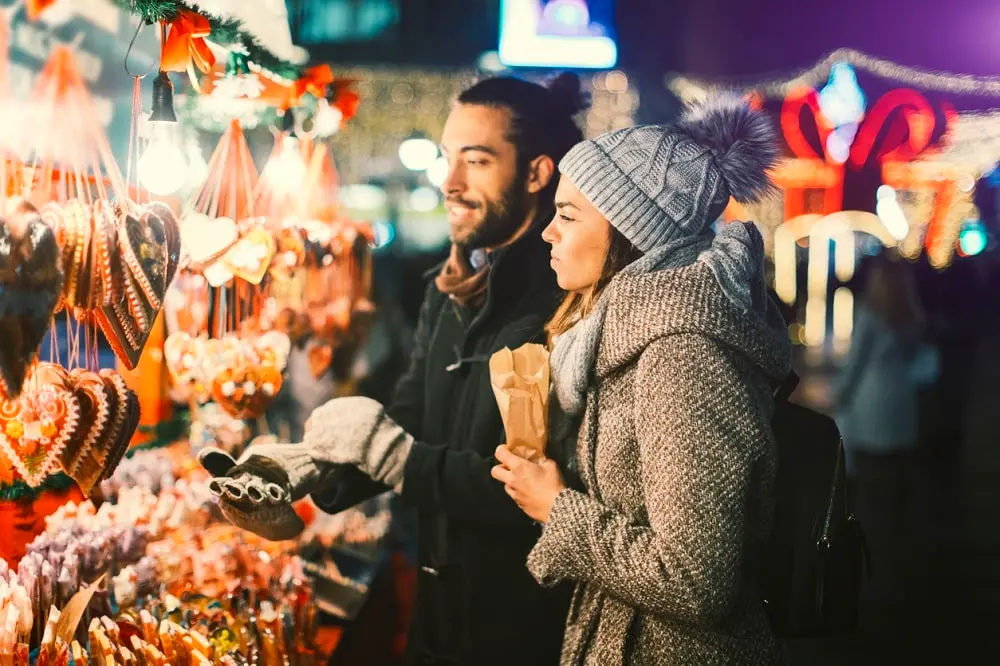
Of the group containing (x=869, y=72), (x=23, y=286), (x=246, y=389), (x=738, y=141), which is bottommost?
(x=246, y=389)

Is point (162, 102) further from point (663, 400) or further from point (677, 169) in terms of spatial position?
point (663, 400)

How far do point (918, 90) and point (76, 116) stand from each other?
2.55 metres

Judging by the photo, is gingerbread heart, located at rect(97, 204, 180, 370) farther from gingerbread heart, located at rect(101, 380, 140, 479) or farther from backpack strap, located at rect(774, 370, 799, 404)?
backpack strap, located at rect(774, 370, 799, 404)

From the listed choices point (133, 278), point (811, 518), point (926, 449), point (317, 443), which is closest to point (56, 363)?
point (133, 278)

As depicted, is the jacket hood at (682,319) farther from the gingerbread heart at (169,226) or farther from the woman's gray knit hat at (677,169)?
the gingerbread heart at (169,226)

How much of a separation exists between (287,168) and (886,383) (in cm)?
270

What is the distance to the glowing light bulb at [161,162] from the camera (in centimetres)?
221

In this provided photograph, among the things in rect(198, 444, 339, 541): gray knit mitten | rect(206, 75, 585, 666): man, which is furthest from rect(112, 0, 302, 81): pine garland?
rect(198, 444, 339, 541): gray knit mitten

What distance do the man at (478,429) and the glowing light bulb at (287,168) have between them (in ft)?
1.55

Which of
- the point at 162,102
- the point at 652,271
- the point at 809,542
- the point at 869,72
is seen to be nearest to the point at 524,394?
the point at 652,271

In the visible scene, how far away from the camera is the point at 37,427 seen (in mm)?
2080

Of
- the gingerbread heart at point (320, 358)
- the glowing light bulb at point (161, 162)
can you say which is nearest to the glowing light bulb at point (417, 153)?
the gingerbread heart at point (320, 358)

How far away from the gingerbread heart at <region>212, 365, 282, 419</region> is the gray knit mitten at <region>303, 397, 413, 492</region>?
184mm

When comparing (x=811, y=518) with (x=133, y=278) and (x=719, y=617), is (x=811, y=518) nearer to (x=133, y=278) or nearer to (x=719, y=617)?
(x=719, y=617)
